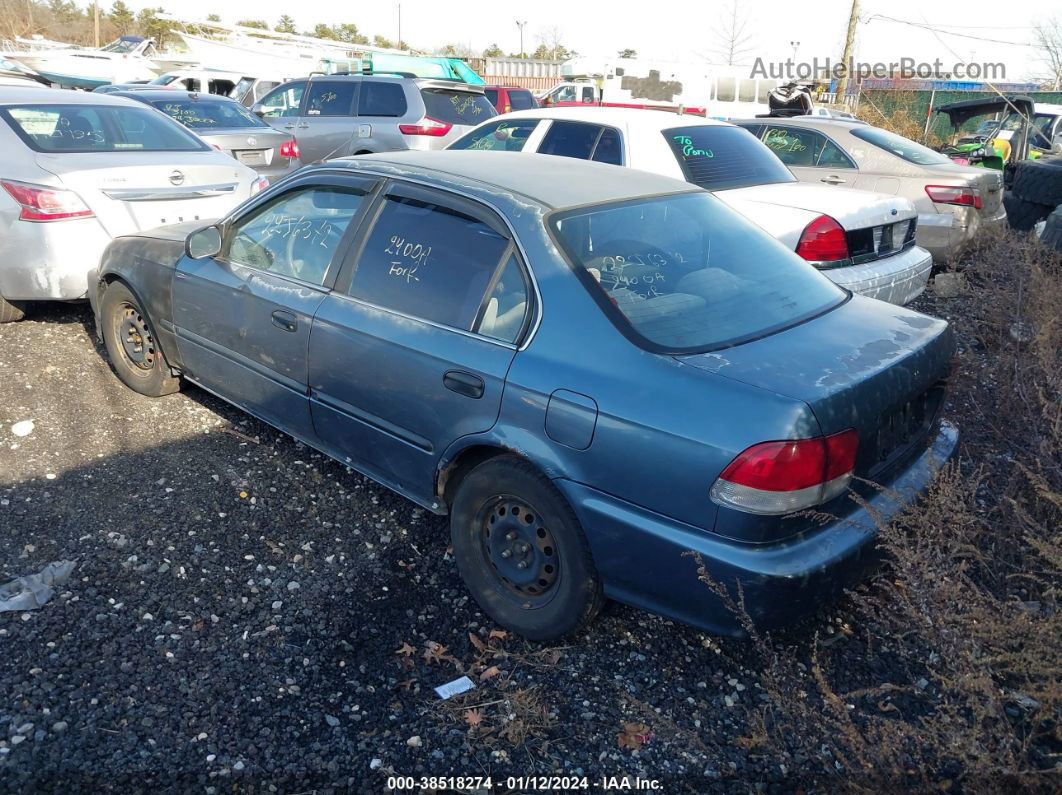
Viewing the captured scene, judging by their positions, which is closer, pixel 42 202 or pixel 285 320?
pixel 285 320

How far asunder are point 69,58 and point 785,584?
30730mm

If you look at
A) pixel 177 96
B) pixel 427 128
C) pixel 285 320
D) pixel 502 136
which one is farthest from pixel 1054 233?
pixel 177 96

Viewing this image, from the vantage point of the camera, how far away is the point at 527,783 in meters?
2.55

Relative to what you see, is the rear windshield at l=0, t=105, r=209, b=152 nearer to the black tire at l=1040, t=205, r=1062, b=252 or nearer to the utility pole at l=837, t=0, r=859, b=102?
the black tire at l=1040, t=205, r=1062, b=252

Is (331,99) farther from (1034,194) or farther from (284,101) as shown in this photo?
(1034,194)

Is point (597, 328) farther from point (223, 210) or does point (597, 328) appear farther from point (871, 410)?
point (223, 210)

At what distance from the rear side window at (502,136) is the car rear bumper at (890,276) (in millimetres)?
2858

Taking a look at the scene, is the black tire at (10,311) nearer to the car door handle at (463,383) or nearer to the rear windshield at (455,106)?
the car door handle at (463,383)

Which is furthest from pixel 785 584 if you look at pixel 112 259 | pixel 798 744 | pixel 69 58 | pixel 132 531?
pixel 69 58

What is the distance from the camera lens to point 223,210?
20.9 ft

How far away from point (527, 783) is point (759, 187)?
5.01m

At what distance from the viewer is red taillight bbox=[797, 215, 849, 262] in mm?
5574

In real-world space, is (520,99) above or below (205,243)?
above

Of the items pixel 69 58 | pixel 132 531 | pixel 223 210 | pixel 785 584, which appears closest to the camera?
pixel 785 584
